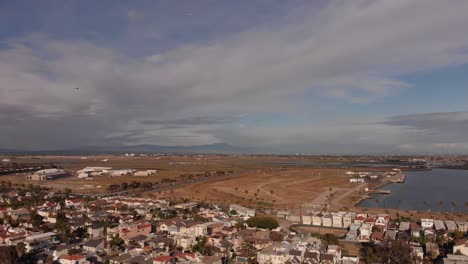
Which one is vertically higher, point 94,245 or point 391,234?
point 94,245

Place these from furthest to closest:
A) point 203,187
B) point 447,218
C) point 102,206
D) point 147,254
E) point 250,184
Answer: point 250,184, point 203,187, point 102,206, point 447,218, point 147,254

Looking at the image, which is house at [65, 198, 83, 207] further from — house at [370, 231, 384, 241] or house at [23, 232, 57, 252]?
house at [370, 231, 384, 241]

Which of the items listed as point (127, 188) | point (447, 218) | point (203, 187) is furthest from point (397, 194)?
point (127, 188)

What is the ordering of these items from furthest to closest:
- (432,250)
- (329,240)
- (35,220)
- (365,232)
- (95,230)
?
(35,220) → (95,230) → (365,232) → (329,240) → (432,250)

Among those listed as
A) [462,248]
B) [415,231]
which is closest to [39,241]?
[415,231]

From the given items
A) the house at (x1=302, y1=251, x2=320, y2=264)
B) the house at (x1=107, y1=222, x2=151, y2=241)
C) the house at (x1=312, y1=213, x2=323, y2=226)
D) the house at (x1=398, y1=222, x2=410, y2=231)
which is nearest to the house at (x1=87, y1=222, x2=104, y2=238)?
the house at (x1=107, y1=222, x2=151, y2=241)

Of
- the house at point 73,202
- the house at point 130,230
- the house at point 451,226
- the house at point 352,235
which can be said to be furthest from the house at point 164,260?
the house at point 73,202

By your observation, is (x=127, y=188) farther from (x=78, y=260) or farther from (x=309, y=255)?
(x=309, y=255)

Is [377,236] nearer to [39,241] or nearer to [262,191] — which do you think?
[39,241]
